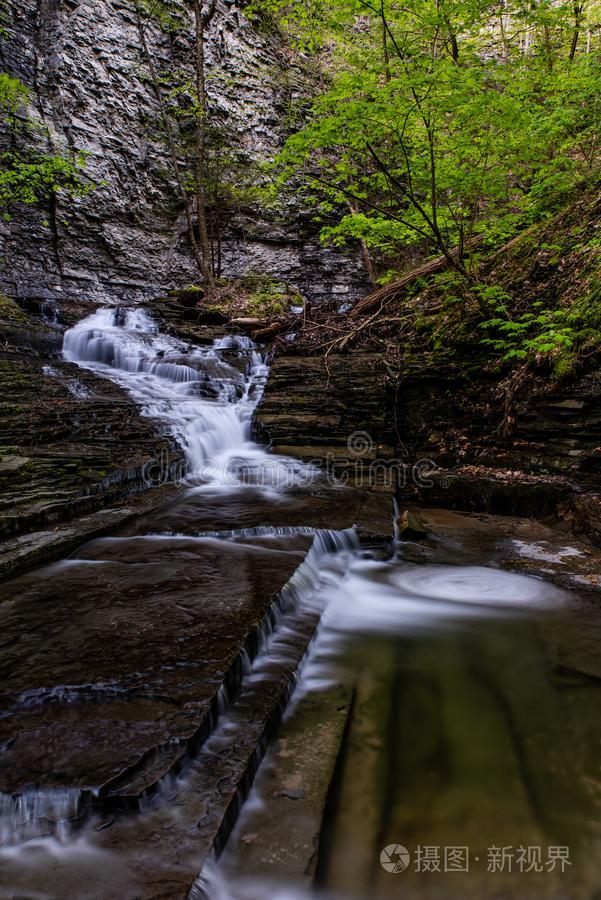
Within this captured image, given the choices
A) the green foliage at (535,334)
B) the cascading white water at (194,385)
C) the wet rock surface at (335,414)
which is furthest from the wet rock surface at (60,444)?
the green foliage at (535,334)

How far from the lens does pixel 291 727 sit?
218cm

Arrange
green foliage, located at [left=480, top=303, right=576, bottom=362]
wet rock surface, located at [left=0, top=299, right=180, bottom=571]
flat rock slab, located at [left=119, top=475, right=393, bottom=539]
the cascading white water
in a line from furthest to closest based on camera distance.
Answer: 1. the cascading white water
2. green foliage, located at [left=480, top=303, right=576, bottom=362]
3. flat rock slab, located at [left=119, top=475, right=393, bottom=539]
4. wet rock surface, located at [left=0, top=299, right=180, bottom=571]

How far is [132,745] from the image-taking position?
1.73 meters

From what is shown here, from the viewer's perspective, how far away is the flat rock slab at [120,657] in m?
1.67

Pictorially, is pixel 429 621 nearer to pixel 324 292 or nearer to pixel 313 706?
pixel 313 706

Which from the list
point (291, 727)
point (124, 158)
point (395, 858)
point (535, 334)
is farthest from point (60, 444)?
point (124, 158)

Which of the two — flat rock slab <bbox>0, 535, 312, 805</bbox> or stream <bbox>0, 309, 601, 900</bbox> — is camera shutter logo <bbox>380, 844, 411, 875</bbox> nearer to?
stream <bbox>0, 309, 601, 900</bbox>

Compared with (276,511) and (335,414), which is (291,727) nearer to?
(276,511)

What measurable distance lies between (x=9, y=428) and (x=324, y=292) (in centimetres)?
1255

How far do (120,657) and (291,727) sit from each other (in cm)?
91

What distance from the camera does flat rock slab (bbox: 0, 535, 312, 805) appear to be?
1666mm

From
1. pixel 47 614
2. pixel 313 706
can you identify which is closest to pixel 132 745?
pixel 313 706

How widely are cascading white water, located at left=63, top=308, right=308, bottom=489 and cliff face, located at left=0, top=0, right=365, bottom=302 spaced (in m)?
3.63

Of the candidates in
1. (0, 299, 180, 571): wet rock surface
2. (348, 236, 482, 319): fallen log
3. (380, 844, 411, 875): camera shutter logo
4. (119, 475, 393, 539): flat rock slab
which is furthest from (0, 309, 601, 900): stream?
(348, 236, 482, 319): fallen log
